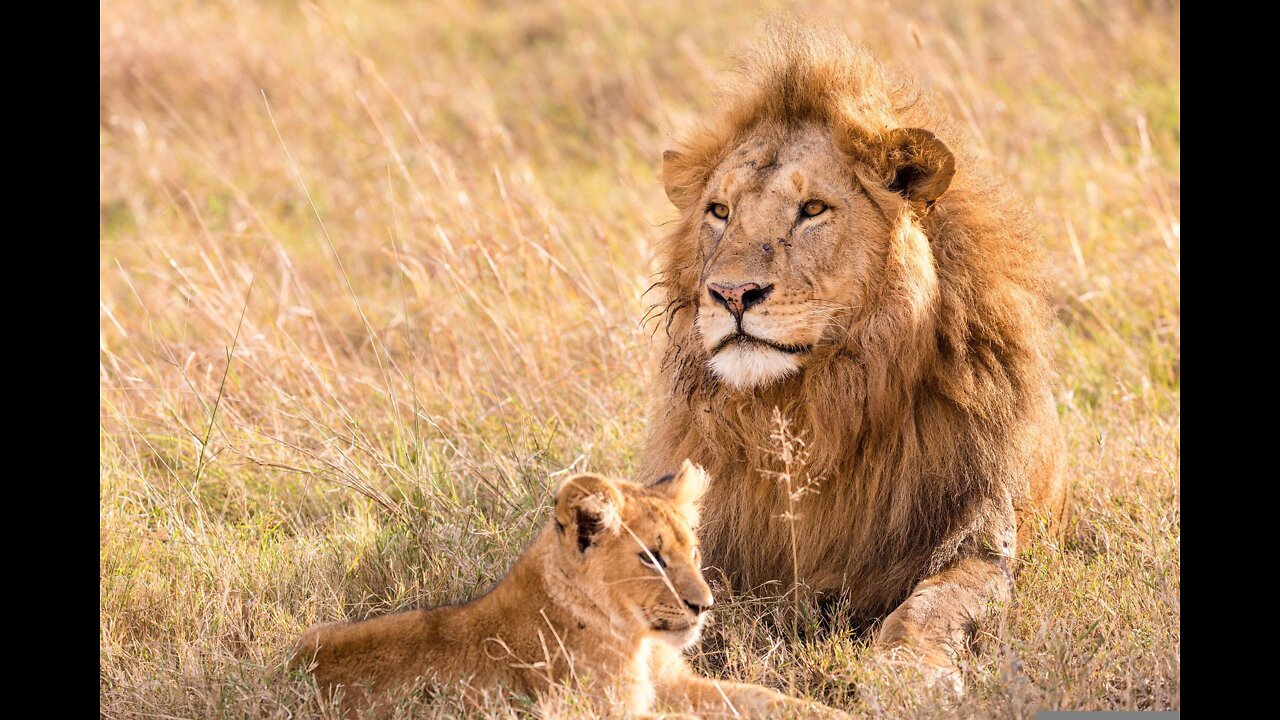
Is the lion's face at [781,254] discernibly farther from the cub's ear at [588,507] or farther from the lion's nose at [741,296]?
the cub's ear at [588,507]

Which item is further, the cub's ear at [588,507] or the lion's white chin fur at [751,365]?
the lion's white chin fur at [751,365]

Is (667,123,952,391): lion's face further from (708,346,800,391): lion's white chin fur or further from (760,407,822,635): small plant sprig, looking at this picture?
(760,407,822,635): small plant sprig

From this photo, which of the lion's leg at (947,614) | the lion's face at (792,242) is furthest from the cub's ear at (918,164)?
the lion's leg at (947,614)

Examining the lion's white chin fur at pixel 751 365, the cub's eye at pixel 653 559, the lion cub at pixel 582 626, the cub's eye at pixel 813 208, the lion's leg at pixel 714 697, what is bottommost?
the lion's leg at pixel 714 697

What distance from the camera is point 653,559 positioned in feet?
9.68

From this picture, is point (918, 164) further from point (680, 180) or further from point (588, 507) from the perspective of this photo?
point (588, 507)

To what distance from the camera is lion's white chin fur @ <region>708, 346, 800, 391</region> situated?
3492 millimetres

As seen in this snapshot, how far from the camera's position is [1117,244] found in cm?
674

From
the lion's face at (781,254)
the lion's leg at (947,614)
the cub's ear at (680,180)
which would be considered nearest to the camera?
Answer: the lion's leg at (947,614)

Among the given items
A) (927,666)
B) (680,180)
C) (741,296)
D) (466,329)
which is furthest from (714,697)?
(466,329)

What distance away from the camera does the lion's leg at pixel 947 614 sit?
11.0 feet
